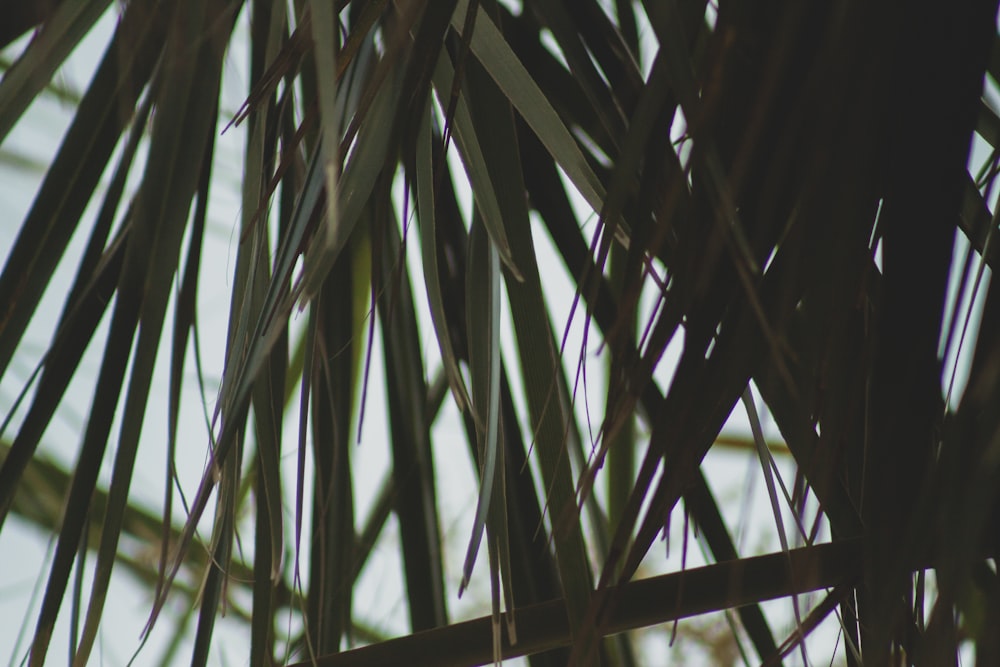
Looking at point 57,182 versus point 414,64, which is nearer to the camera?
point 414,64

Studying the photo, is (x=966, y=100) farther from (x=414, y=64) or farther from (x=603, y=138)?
(x=603, y=138)

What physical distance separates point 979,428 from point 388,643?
5.7 inches

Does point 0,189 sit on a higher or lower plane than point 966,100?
higher

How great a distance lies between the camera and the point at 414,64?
185 millimetres

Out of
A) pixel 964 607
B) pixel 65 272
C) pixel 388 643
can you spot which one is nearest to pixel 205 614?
pixel 388 643

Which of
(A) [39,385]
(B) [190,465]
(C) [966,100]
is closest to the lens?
(C) [966,100]

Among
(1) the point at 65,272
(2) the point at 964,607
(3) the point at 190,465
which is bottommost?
(2) the point at 964,607

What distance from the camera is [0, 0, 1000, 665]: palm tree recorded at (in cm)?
15

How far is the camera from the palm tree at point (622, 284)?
0.15 m

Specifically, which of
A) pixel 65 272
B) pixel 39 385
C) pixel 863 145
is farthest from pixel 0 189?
pixel 863 145

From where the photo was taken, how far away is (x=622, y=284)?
9.6 inches

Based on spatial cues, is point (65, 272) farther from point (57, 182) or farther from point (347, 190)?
point (347, 190)

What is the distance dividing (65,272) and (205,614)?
0.38 metres

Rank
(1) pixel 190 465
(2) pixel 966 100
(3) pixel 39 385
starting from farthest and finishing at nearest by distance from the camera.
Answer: (1) pixel 190 465, (3) pixel 39 385, (2) pixel 966 100
